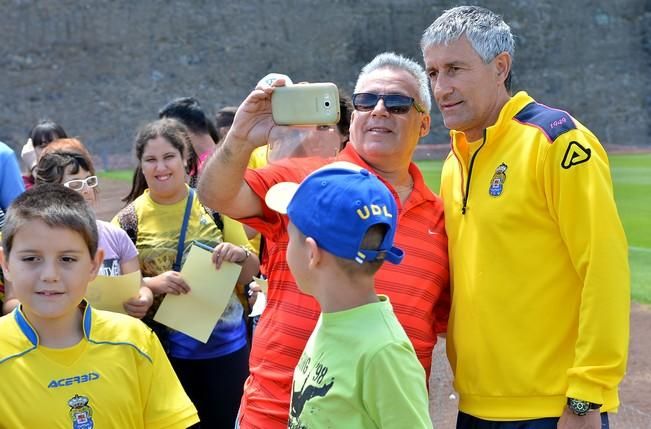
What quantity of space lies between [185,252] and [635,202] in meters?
14.0

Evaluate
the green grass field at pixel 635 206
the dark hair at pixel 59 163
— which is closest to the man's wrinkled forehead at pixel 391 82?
the dark hair at pixel 59 163

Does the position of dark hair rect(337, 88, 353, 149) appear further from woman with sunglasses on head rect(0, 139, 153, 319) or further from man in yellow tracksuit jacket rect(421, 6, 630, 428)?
man in yellow tracksuit jacket rect(421, 6, 630, 428)

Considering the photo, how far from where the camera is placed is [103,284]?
3.83 metres

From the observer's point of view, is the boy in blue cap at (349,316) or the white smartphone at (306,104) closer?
the boy in blue cap at (349,316)

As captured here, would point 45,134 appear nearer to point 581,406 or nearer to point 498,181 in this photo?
point 498,181

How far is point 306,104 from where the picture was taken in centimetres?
296

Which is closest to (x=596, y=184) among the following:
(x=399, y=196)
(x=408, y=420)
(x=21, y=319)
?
(x=399, y=196)

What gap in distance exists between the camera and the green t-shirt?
2.33 meters

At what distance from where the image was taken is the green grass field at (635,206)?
1009cm

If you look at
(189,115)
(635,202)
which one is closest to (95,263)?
(189,115)

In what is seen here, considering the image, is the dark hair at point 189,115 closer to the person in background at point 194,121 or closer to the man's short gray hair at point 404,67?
the person in background at point 194,121

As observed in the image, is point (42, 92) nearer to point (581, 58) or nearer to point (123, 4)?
point (123, 4)

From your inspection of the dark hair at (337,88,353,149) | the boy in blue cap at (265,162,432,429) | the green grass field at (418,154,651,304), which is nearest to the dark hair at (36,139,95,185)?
the dark hair at (337,88,353,149)

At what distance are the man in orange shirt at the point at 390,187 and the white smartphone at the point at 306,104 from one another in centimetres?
8
